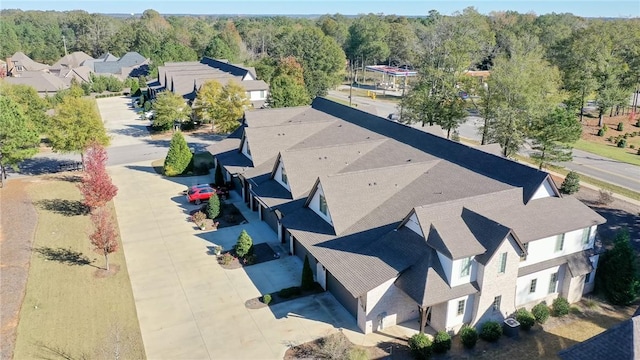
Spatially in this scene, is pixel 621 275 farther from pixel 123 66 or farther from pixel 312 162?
pixel 123 66

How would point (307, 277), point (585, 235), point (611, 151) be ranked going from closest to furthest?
point (585, 235) → point (307, 277) → point (611, 151)

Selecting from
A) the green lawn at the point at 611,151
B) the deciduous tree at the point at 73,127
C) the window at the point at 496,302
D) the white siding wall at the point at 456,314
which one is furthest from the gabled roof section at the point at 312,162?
the green lawn at the point at 611,151

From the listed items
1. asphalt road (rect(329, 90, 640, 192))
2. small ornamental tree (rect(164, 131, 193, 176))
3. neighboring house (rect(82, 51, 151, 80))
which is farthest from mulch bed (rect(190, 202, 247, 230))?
neighboring house (rect(82, 51, 151, 80))

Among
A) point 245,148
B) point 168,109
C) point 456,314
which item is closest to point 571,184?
point 456,314

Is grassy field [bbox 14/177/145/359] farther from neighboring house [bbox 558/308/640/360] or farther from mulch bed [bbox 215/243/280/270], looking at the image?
neighboring house [bbox 558/308/640/360]

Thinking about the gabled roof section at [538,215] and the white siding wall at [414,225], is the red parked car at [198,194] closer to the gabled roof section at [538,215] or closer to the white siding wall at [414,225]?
the white siding wall at [414,225]

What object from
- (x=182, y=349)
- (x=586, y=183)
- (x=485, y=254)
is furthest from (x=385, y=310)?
(x=586, y=183)
